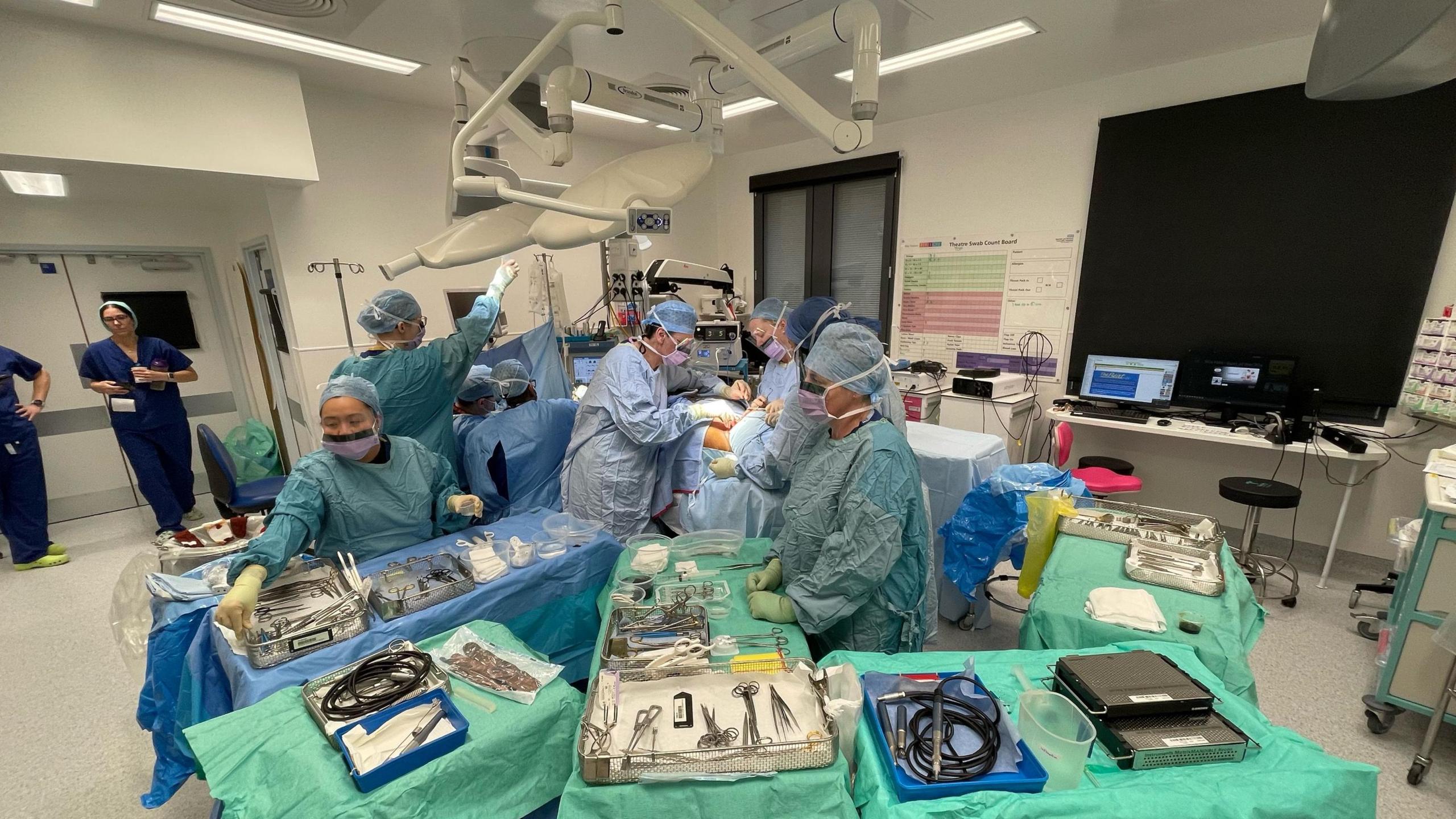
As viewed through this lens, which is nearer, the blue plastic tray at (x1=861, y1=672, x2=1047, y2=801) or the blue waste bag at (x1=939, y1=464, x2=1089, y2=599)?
the blue plastic tray at (x1=861, y1=672, x2=1047, y2=801)

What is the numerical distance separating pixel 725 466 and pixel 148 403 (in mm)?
3970

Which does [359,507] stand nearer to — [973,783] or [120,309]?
[973,783]

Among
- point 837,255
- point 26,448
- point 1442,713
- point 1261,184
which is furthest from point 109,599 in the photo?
point 1261,184

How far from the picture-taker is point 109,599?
3.08 metres

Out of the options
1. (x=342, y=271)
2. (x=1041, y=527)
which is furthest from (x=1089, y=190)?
(x=342, y=271)

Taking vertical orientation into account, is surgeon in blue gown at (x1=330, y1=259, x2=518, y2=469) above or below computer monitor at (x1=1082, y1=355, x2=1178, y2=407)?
above

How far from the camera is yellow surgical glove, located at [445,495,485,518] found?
188 centimetres

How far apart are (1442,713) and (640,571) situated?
8.65 ft

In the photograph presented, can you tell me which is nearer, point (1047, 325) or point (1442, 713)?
point (1442, 713)

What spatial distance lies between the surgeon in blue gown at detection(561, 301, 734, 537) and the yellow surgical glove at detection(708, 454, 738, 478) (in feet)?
0.88

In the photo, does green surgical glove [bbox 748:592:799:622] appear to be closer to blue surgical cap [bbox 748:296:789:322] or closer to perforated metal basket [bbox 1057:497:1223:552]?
perforated metal basket [bbox 1057:497:1223:552]

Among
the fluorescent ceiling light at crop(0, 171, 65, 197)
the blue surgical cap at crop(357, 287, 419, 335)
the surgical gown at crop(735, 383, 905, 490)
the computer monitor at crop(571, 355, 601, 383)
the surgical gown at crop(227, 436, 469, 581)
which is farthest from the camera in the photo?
the computer monitor at crop(571, 355, 601, 383)

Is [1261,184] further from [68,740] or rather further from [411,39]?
[68,740]

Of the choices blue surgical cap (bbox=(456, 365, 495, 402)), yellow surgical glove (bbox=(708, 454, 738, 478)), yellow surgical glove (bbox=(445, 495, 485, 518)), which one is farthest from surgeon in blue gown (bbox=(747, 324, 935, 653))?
blue surgical cap (bbox=(456, 365, 495, 402))
